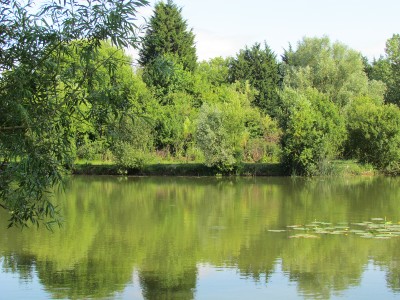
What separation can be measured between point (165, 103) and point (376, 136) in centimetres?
1763

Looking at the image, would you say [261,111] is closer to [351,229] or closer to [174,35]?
[174,35]

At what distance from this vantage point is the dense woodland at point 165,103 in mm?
6864

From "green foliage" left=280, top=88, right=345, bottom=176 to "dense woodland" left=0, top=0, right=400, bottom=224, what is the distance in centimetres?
8

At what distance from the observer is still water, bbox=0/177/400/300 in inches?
408

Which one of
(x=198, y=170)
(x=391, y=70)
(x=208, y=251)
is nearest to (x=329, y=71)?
(x=391, y=70)

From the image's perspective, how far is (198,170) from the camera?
38188 millimetres

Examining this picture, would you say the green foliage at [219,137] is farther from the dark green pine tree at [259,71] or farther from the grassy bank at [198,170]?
the dark green pine tree at [259,71]

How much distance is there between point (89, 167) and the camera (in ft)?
131

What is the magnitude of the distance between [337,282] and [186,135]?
110 feet

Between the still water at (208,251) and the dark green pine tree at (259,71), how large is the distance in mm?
27705

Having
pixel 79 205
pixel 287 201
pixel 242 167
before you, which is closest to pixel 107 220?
pixel 79 205

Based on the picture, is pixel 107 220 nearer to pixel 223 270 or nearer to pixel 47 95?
pixel 223 270

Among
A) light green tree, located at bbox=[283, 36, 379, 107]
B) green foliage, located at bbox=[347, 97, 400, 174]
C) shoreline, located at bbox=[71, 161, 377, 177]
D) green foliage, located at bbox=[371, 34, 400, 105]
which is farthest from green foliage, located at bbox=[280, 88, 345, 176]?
green foliage, located at bbox=[371, 34, 400, 105]

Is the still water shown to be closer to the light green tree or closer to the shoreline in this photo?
the shoreline
